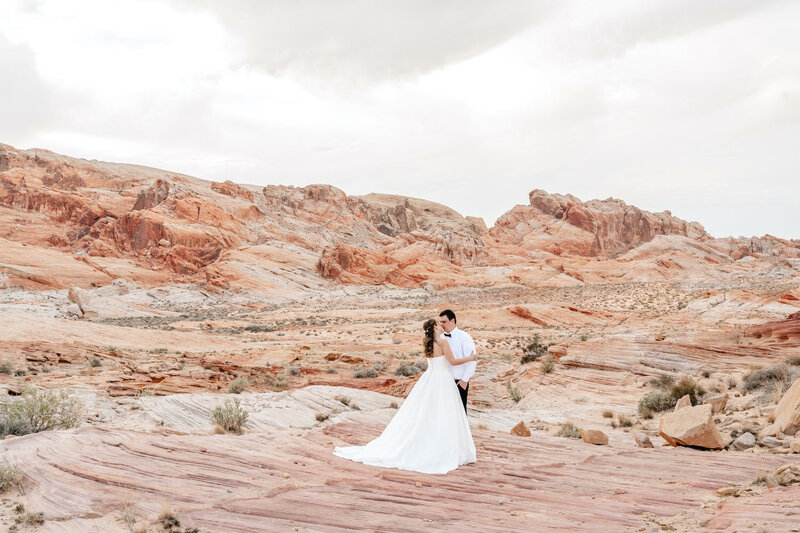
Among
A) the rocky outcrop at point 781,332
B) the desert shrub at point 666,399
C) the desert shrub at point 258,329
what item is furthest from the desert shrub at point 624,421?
the desert shrub at point 258,329

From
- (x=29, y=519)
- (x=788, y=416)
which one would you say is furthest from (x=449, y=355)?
(x=788, y=416)

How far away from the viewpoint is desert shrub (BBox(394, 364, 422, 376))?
18609 mm

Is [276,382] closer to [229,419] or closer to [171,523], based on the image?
[229,419]

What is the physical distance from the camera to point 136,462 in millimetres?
6270

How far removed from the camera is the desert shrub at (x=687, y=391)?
12.0 metres

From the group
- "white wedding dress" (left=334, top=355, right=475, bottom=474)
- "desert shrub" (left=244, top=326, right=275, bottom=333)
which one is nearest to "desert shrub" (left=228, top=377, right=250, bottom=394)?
"white wedding dress" (left=334, top=355, right=475, bottom=474)

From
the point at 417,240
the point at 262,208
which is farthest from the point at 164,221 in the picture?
the point at 417,240

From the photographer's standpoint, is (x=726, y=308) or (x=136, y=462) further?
(x=726, y=308)

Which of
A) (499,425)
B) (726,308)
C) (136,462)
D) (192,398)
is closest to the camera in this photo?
(136,462)

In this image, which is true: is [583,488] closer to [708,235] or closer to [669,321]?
[669,321]

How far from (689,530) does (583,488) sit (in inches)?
62.6

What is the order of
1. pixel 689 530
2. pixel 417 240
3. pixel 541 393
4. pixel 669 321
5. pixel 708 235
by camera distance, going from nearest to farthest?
pixel 689 530 < pixel 541 393 < pixel 669 321 < pixel 417 240 < pixel 708 235

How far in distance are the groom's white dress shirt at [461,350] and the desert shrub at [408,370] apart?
10963 mm

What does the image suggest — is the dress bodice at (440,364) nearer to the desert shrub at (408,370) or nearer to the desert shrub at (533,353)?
the desert shrub at (408,370)
